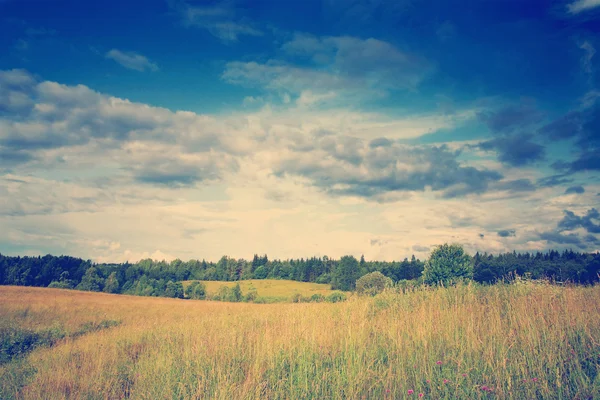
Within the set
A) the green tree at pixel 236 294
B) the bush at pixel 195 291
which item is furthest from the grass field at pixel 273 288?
the green tree at pixel 236 294

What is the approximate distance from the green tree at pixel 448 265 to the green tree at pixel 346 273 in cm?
7012

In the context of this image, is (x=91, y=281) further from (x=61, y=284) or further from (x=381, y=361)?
(x=381, y=361)

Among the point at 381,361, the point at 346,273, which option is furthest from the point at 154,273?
the point at 381,361

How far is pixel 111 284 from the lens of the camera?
87.1 metres

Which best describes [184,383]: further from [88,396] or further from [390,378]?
[390,378]

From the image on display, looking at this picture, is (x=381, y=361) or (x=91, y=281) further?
(x=91, y=281)

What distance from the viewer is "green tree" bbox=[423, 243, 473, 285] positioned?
60.0 feet

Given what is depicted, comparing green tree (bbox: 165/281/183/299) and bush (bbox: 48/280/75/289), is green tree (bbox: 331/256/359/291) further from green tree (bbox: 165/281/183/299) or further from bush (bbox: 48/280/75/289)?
bush (bbox: 48/280/75/289)

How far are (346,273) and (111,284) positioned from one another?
205 ft

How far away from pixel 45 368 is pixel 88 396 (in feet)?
15.8

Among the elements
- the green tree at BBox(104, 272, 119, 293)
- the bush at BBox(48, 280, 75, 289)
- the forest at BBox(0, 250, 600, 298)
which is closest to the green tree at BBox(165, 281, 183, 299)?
the forest at BBox(0, 250, 600, 298)

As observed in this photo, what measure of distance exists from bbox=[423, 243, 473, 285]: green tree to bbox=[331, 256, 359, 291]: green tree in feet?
230

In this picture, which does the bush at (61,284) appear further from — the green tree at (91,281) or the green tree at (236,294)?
the green tree at (236,294)

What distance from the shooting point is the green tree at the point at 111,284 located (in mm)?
86938
